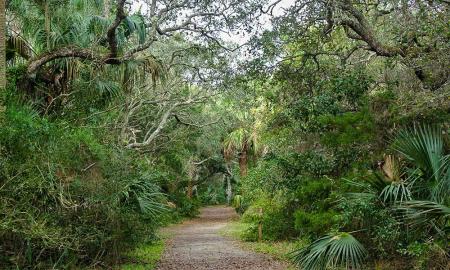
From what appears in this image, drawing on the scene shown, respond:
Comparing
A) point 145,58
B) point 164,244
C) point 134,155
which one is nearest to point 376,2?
point 145,58

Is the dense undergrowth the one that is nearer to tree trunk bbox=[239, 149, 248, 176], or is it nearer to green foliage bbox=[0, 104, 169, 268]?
green foliage bbox=[0, 104, 169, 268]

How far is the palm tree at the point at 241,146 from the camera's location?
3185 cm

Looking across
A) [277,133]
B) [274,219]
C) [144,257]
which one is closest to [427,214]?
[277,133]

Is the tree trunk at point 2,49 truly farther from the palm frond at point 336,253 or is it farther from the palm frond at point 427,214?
the palm frond at point 427,214

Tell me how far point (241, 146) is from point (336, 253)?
2517cm

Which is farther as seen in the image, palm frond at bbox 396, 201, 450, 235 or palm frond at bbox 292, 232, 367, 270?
palm frond at bbox 292, 232, 367, 270

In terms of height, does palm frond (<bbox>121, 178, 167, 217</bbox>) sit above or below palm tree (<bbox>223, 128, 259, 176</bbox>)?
below

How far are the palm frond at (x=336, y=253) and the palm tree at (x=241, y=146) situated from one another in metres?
22.4

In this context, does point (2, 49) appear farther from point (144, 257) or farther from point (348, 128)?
point (144, 257)

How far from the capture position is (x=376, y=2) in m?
11.5

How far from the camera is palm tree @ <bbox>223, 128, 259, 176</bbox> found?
31.8 metres

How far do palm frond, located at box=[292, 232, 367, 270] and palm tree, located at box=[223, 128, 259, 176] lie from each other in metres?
22.4

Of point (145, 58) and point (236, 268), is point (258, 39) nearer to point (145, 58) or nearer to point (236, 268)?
point (145, 58)

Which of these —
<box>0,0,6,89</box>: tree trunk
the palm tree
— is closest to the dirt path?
<box>0,0,6,89</box>: tree trunk
